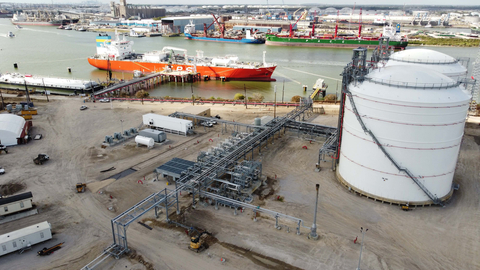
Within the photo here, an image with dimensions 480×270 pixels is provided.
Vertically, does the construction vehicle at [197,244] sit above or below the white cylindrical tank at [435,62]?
below

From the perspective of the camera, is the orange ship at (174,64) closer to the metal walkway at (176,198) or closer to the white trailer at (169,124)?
the white trailer at (169,124)

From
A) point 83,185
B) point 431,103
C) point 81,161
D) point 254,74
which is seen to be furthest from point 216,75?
point 431,103

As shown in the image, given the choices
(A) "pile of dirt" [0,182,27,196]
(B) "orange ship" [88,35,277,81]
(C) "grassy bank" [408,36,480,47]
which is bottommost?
(A) "pile of dirt" [0,182,27,196]

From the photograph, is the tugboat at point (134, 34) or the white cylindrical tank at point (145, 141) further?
the tugboat at point (134, 34)

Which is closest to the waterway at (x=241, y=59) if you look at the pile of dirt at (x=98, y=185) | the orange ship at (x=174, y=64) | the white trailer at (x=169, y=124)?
the orange ship at (x=174, y=64)

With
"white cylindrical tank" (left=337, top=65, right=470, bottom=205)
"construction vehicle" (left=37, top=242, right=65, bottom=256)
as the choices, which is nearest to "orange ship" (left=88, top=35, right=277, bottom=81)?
"white cylindrical tank" (left=337, top=65, right=470, bottom=205)

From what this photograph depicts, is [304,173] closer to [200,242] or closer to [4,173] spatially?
[200,242]

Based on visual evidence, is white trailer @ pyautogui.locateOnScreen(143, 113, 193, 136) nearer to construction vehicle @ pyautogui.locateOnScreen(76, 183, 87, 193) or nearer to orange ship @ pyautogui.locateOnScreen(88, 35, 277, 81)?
construction vehicle @ pyautogui.locateOnScreen(76, 183, 87, 193)

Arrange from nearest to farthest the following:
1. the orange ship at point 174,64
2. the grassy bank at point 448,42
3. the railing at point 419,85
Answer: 1. the railing at point 419,85
2. the orange ship at point 174,64
3. the grassy bank at point 448,42
